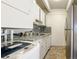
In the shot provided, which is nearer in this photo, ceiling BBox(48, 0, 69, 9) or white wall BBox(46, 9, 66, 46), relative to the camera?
ceiling BBox(48, 0, 69, 9)

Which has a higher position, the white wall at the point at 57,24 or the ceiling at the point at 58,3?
the ceiling at the point at 58,3

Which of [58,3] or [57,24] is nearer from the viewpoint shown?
[58,3]

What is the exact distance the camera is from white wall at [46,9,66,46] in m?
9.62

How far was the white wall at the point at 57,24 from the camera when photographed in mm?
9625

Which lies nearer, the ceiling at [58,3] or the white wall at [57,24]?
the ceiling at [58,3]

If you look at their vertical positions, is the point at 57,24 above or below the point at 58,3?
below

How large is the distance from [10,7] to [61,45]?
326 inches

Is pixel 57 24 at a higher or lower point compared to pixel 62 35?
higher

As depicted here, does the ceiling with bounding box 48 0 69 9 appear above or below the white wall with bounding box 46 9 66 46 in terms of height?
above

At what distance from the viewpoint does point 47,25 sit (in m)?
9.80

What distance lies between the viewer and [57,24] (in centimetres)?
973

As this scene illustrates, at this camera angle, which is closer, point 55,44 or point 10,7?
point 10,7

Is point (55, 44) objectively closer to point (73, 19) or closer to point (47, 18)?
point (47, 18)

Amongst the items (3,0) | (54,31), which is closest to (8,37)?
(3,0)
